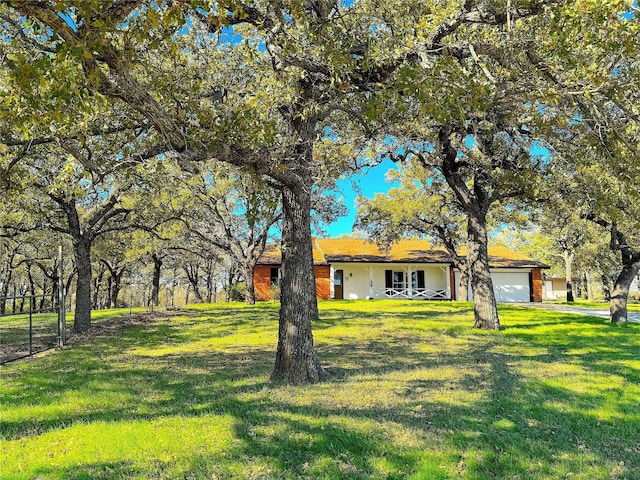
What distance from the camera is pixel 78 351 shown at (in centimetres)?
1072

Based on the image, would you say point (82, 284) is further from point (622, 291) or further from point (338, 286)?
point (338, 286)

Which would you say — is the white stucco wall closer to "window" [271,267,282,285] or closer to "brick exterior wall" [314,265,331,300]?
"brick exterior wall" [314,265,331,300]

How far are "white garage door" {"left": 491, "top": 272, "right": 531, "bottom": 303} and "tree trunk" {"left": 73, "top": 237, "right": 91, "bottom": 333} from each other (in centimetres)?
2746

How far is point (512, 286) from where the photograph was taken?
33156 millimetres

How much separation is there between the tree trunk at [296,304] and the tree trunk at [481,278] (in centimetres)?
779

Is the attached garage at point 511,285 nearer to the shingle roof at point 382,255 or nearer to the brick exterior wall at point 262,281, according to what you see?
the shingle roof at point 382,255

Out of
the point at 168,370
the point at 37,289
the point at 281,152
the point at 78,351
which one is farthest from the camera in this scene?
the point at 37,289

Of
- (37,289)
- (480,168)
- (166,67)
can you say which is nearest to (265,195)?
(166,67)

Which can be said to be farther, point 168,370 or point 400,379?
point 168,370

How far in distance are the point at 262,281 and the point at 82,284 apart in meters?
17.9

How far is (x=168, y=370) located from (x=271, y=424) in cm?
400

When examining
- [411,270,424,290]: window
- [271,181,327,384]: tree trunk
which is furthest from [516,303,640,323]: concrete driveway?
[271,181,327,384]: tree trunk

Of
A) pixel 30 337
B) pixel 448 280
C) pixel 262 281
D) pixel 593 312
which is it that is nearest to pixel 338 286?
pixel 262 281

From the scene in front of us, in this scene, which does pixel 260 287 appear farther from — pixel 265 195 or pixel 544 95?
pixel 544 95
